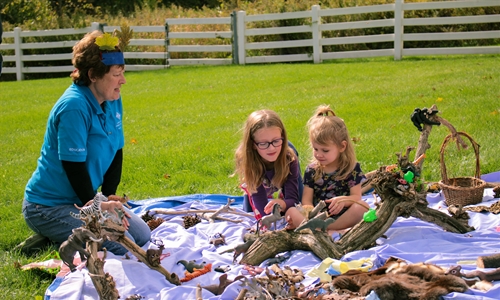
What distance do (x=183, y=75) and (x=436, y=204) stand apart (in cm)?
→ 1125

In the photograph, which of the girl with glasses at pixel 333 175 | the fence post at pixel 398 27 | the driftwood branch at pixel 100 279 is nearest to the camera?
the driftwood branch at pixel 100 279

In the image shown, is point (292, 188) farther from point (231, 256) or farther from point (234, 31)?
point (234, 31)

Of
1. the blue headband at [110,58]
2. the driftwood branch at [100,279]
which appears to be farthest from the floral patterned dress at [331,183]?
the driftwood branch at [100,279]

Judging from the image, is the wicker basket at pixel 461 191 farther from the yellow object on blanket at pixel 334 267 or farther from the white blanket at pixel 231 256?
the yellow object on blanket at pixel 334 267

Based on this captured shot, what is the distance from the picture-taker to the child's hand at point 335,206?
4055 mm

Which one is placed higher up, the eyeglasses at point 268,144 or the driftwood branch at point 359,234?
the eyeglasses at point 268,144

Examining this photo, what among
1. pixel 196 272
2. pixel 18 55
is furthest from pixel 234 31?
pixel 196 272

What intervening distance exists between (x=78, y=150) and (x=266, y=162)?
4.55ft

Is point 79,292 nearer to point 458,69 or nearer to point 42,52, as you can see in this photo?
point 458,69

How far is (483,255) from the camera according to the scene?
362 cm

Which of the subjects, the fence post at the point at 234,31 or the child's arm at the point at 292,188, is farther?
the fence post at the point at 234,31

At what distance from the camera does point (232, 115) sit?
9523 millimetres

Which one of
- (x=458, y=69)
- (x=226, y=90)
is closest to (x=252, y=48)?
(x=226, y=90)

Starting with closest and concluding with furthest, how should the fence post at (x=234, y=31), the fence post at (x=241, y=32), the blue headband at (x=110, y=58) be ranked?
the blue headband at (x=110, y=58) < the fence post at (x=241, y=32) < the fence post at (x=234, y=31)
